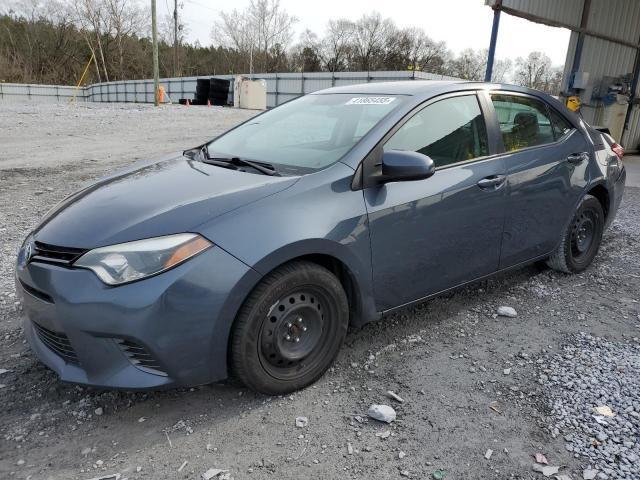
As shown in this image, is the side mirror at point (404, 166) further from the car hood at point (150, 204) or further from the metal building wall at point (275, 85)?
the metal building wall at point (275, 85)

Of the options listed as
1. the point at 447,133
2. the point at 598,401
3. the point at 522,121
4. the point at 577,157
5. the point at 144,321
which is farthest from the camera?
the point at 577,157

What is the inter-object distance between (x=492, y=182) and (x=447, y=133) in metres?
0.44

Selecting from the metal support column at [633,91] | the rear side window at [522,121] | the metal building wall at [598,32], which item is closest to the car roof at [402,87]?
the rear side window at [522,121]

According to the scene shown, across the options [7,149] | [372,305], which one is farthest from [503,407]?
[7,149]

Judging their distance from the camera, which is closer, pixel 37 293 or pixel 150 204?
pixel 37 293

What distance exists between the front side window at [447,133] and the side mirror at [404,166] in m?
0.16

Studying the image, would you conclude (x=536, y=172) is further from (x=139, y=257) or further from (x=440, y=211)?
(x=139, y=257)

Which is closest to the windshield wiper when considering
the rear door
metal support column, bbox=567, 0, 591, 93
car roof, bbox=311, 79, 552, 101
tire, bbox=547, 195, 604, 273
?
car roof, bbox=311, 79, 552, 101

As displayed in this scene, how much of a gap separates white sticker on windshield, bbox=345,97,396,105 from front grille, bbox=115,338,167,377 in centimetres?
201

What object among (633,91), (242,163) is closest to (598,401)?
(242,163)

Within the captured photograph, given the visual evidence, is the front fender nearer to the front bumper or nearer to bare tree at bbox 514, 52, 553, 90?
the front bumper

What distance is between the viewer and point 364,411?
8.39 ft

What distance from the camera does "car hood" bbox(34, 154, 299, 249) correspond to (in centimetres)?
231

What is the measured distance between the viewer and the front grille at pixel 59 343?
2.29m
